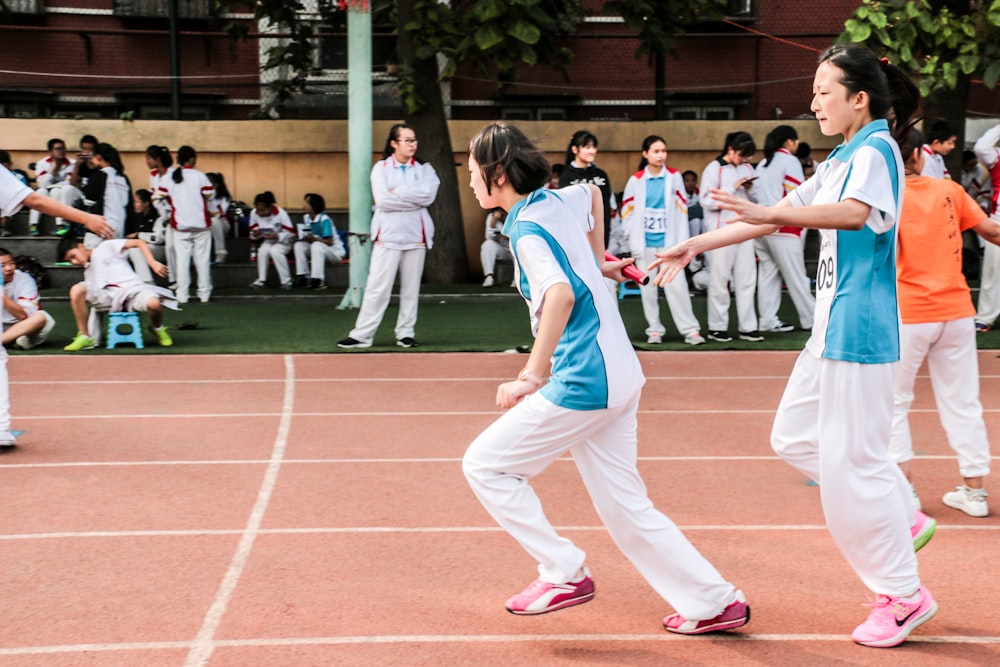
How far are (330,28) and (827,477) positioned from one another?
1721 centimetres

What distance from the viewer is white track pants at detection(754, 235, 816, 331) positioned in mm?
11883

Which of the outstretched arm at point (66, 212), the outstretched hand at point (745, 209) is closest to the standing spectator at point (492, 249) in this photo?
the outstretched arm at point (66, 212)

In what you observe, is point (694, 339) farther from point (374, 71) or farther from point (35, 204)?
point (374, 71)

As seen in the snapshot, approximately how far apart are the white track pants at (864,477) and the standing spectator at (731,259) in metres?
7.49

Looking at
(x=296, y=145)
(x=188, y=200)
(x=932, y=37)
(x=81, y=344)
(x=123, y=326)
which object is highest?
(x=932, y=37)

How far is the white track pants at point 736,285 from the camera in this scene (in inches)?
467

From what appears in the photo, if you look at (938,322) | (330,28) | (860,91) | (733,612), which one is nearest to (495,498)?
(733,612)

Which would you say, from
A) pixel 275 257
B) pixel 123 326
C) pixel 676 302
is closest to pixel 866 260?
pixel 676 302

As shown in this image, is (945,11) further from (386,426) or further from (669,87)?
(669,87)

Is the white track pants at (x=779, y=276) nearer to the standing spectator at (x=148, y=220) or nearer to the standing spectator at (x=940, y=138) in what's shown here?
the standing spectator at (x=940, y=138)

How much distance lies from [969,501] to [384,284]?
647 cm

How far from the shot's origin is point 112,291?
1171cm

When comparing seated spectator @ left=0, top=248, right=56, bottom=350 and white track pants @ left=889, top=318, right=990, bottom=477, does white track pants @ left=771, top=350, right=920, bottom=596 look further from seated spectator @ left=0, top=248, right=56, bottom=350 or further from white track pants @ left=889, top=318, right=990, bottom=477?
seated spectator @ left=0, top=248, right=56, bottom=350

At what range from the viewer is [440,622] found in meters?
4.47
